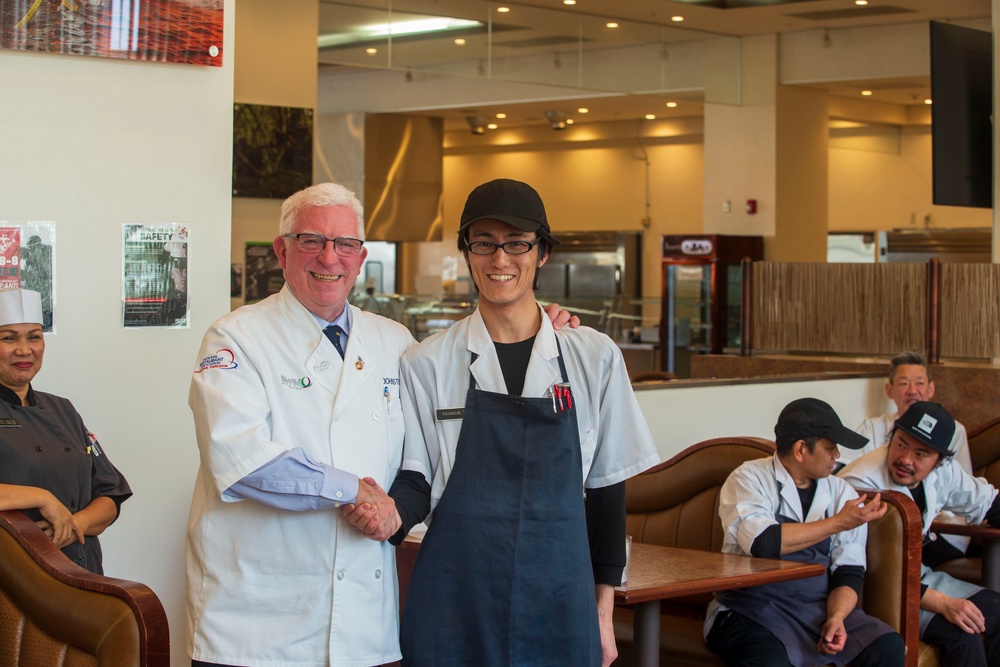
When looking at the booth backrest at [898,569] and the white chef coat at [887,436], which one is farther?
the white chef coat at [887,436]

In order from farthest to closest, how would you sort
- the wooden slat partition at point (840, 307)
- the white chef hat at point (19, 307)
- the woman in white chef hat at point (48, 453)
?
the wooden slat partition at point (840, 307) < the white chef hat at point (19, 307) < the woman in white chef hat at point (48, 453)

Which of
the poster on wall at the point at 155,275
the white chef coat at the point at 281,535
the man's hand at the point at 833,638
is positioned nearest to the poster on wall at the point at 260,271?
the poster on wall at the point at 155,275

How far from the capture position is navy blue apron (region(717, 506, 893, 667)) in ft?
11.8

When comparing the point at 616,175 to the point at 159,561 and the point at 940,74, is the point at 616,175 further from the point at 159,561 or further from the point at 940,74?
the point at 159,561

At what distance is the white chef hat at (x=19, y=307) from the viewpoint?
3188 mm

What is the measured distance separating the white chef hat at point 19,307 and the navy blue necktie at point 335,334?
117 cm

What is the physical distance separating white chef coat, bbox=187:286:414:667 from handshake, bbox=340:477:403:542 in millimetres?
81

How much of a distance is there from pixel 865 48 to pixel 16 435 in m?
10.2

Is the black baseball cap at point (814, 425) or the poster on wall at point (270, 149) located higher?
the poster on wall at point (270, 149)

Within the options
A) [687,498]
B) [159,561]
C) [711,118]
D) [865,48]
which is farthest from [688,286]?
[159,561]

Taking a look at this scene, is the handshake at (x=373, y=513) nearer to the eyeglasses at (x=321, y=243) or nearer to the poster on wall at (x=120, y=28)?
the eyeglasses at (x=321, y=243)

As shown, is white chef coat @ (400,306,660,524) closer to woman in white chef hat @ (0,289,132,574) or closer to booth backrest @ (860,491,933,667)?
woman in white chef hat @ (0,289,132,574)

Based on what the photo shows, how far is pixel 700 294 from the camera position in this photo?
11.6 meters

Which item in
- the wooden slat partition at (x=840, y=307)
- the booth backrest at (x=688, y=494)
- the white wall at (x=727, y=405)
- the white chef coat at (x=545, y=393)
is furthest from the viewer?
the wooden slat partition at (x=840, y=307)
